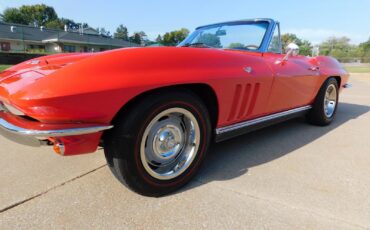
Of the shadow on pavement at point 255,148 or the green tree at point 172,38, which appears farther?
the green tree at point 172,38

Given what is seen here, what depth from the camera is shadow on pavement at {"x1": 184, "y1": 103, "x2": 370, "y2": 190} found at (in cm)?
263

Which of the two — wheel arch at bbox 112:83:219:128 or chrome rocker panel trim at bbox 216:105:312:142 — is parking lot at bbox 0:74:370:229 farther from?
wheel arch at bbox 112:83:219:128

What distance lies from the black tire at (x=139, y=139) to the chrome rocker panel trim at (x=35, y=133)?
0.12 m

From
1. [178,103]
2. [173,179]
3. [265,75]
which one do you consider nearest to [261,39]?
[265,75]

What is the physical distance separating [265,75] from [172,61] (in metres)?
1.10

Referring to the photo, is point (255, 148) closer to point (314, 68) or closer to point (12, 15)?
point (314, 68)

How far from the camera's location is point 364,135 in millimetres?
3943

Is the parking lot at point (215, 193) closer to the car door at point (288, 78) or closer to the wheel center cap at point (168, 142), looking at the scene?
the wheel center cap at point (168, 142)

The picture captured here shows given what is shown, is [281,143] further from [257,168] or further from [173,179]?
[173,179]

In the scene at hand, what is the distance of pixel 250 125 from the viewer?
2854 mm

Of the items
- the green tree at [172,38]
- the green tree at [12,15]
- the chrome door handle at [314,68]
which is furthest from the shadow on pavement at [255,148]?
the green tree at [12,15]

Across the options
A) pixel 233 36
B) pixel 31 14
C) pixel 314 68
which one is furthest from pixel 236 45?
pixel 31 14

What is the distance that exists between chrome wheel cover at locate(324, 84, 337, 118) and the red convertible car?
1.68m

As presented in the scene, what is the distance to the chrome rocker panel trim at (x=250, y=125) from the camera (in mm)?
2579
